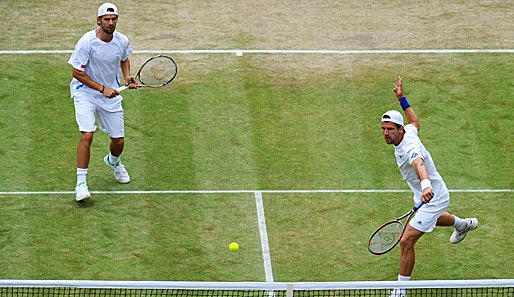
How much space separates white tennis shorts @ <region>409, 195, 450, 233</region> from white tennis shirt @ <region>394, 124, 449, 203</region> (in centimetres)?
3

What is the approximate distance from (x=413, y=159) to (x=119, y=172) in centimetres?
454

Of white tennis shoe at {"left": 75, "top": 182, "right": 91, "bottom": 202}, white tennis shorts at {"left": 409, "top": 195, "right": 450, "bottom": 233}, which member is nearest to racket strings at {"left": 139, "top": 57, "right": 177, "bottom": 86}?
white tennis shoe at {"left": 75, "top": 182, "right": 91, "bottom": 202}

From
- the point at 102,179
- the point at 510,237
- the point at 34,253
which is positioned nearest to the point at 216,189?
the point at 102,179

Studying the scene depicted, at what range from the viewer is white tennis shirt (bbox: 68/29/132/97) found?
1432 cm

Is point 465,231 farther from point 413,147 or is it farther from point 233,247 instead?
point 233,247

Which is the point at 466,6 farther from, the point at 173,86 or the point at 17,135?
the point at 17,135

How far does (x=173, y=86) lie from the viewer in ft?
58.7

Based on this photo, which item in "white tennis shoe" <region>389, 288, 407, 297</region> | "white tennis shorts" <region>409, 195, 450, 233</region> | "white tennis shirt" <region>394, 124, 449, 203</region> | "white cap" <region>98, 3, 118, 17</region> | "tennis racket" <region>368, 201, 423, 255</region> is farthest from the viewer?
"white cap" <region>98, 3, 118, 17</region>

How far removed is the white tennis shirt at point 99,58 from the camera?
47.0 feet

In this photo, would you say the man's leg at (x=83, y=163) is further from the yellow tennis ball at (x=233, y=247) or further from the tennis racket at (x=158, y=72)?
the yellow tennis ball at (x=233, y=247)

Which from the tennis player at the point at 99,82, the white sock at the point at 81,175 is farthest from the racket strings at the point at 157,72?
the white sock at the point at 81,175

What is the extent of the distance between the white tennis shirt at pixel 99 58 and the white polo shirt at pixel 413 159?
3.87m

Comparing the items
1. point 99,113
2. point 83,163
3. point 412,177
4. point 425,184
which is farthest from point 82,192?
point 425,184

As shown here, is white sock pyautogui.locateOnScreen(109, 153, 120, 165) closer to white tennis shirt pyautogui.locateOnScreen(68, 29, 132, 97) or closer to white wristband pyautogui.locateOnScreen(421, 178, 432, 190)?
white tennis shirt pyautogui.locateOnScreen(68, 29, 132, 97)
